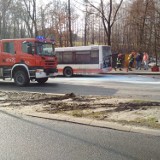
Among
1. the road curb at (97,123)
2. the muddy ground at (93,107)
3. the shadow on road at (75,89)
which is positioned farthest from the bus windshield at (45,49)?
the road curb at (97,123)

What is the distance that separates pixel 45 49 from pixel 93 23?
1725 inches

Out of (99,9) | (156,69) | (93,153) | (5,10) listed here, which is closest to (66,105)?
(93,153)

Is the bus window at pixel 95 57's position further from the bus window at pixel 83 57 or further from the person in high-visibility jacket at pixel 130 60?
the person in high-visibility jacket at pixel 130 60

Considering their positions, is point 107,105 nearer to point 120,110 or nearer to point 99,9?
point 120,110

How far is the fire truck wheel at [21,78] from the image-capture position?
1777 centimetres

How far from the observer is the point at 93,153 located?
5.70 meters

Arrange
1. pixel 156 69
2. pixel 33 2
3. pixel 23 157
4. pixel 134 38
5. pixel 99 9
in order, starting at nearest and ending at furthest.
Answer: pixel 23 157 → pixel 156 69 → pixel 99 9 → pixel 33 2 → pixel 134 38

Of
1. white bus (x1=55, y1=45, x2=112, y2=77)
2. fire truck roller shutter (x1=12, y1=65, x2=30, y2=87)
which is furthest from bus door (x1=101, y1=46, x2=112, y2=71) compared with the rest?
fire truck roller shutter (x1=12, y1=65, x2=30, y2=87)

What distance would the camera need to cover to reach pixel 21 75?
17922 mm

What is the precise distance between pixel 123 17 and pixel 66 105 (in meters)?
44.4

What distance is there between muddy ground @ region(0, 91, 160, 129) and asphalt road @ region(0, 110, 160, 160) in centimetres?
95

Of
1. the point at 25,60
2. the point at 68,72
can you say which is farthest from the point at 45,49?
the point at 68,72

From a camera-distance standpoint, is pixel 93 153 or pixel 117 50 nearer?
pixel 93 153

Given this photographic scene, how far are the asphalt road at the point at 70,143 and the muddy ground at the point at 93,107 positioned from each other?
0.95 meters
